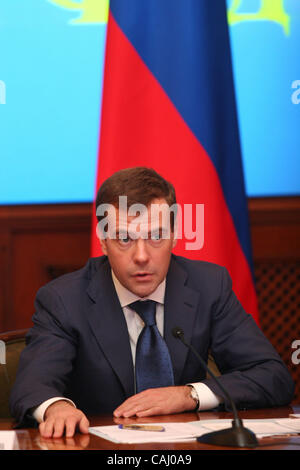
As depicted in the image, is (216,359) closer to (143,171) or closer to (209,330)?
(209,330)

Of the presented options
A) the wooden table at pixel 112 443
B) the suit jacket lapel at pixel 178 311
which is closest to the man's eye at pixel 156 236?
the suit jacket lapel at pixel 178 311

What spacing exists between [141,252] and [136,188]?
0.67ft

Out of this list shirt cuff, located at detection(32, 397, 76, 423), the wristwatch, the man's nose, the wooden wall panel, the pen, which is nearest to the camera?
the pen

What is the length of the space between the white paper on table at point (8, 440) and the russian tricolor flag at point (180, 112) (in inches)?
54.8

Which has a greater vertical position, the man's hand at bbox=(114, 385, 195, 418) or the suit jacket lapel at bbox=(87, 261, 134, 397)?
the suit jacket lapel at bbox=(87, 261, 134, 397)

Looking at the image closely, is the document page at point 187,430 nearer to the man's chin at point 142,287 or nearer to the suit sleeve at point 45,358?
the suit sleeve at point 45,358

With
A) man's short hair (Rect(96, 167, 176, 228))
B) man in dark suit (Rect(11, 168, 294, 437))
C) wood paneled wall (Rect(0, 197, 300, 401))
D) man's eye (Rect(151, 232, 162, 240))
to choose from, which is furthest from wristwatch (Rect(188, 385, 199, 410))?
Result: wood paneled wall (Rect(0, 197, 300, 401))

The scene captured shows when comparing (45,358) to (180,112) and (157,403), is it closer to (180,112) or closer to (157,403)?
(157,403)

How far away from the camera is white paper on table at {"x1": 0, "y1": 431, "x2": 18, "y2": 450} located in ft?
4.43

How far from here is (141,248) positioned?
1986 millimetres

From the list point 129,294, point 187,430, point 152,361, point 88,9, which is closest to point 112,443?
point 187,430

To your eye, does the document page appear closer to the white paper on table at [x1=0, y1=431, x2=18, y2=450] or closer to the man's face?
the white paper on table at [x1=0, y1=431, x2=18, y2=450]

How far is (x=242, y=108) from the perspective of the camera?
3.57 m
